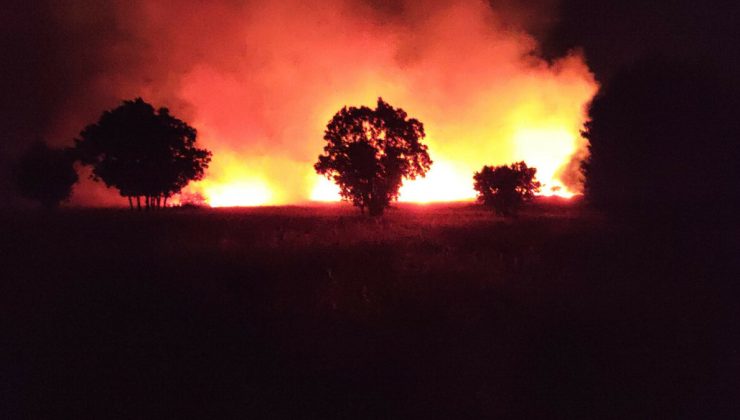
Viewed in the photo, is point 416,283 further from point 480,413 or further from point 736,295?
point 736,295

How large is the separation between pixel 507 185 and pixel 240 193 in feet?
209

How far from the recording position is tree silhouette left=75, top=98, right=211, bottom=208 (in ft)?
114

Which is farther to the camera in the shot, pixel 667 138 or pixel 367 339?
pixel 667 138

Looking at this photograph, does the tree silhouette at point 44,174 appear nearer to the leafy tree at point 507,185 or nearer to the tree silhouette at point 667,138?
the leafy tree at point 507,185

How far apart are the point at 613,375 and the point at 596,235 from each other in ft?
41.6

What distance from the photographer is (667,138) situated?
2636cm

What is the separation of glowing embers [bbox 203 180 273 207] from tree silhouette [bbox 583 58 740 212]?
6198 centimetres

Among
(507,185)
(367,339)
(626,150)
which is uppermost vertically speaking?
(626,150)

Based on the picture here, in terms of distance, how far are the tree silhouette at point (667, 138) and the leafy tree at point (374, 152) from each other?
17.5 metres

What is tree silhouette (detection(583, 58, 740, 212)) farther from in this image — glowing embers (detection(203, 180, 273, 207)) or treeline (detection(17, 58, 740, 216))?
glowing embers (detection(203, 180, 273, 207))

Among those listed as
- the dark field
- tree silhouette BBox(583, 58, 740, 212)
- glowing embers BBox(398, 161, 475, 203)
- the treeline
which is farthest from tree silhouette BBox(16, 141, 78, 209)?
tree silhouette BBox(583, 58, 740, 212)

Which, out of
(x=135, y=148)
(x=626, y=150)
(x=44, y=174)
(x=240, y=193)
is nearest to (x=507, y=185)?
(x=626, y=150)

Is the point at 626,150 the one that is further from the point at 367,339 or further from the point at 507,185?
the point at 367,339

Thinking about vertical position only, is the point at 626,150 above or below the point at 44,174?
below
